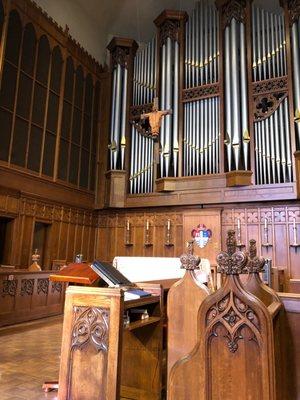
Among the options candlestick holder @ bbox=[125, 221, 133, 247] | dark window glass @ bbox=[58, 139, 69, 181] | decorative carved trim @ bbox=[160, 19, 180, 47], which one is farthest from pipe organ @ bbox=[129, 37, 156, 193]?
dark window glass @ bbox=[58, 139, 69, 181]

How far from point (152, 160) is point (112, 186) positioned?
129 cm

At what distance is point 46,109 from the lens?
827 cm

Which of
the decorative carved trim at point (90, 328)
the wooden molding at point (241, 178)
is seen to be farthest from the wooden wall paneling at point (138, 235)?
the decorative carved trim at point (90, 328)

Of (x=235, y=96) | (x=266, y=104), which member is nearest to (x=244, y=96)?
(x=235, y=96)

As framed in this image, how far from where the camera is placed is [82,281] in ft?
7.88

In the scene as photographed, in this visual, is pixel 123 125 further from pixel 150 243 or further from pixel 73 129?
pixel 150 243

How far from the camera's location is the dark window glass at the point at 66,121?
29.0 ft

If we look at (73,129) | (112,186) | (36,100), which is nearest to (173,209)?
(112,186)

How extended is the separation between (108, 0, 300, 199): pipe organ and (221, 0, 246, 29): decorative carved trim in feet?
0.08

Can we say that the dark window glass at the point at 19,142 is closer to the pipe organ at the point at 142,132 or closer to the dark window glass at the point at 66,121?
the dark window glass at the point at 66,121

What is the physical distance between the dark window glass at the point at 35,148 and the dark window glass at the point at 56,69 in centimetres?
129

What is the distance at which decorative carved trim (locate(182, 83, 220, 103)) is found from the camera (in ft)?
28.8

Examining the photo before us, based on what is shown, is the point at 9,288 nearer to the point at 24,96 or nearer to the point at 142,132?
the point at 24,96

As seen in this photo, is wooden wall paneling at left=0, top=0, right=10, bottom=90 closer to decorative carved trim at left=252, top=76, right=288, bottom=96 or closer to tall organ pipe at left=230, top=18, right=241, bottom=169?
tall organ pipe at left=230, top=18, right=241, bottom=169
